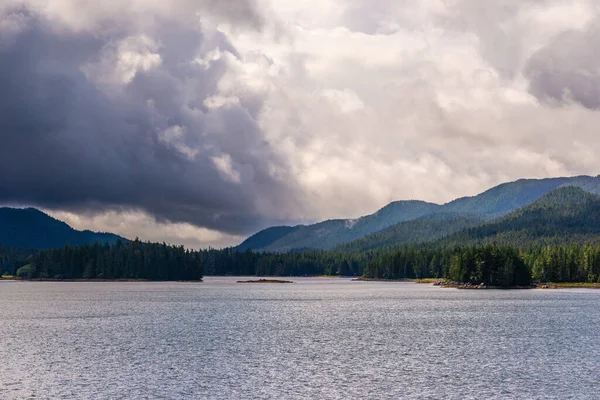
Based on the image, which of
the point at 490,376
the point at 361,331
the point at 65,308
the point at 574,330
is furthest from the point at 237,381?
the point at 65,308

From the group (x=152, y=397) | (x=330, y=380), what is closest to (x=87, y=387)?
(x=152, y=397)

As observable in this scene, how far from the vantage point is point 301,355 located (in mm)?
74312

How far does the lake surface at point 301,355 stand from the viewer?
55500mm

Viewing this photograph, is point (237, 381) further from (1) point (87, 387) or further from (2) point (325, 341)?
(2) point (325, 341)

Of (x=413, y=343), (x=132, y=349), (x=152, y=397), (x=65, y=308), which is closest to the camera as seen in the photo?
(x=152, y=397)

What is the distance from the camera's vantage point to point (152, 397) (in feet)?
172

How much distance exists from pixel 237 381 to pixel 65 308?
334ft

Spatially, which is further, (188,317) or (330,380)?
(188,317)

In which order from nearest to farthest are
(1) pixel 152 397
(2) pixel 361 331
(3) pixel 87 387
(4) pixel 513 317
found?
(1) pixel 152 397, (3) pixel 87 387, (2) pixel 361 331, (4) pixel 513 317

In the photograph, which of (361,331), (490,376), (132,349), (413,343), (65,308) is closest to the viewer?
(490,376)

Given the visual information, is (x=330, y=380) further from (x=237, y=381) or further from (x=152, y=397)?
(x=152, y=397)

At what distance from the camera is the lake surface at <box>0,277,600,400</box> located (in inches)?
2185

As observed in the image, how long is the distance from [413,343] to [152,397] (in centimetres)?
4212

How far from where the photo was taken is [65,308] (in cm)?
14938
